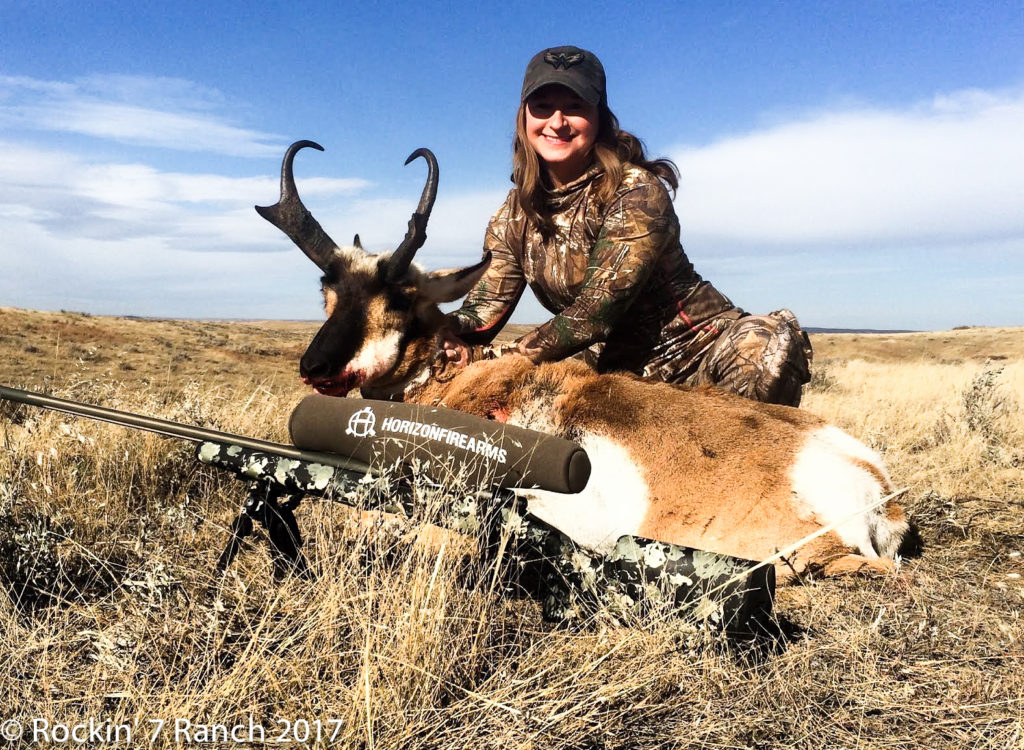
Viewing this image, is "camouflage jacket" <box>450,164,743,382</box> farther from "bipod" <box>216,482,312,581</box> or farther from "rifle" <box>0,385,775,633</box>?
"bipod" <box>216,482,312,581</box>

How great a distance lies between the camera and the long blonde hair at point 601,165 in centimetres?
547

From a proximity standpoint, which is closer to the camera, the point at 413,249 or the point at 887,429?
Result: the point at 413,249

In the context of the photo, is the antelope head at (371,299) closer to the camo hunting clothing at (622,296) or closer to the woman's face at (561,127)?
the camo hunting clothing at (622,296)

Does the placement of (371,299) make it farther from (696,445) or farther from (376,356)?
(696,445)

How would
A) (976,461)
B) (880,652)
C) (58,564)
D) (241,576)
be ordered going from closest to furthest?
(880,652) → (58,564) → (241,576) → (976,461)

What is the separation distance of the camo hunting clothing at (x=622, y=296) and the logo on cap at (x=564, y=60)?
76 centimetres

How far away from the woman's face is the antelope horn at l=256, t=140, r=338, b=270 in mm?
1671

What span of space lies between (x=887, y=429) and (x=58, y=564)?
813 cm

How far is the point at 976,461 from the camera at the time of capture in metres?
6.89

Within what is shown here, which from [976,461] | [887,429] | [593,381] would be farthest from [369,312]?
[887,429]

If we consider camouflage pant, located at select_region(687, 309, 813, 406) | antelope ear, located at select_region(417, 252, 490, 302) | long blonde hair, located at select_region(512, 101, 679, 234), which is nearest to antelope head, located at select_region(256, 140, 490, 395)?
antelope ear, located at select_region(417, 252, 490, 302)

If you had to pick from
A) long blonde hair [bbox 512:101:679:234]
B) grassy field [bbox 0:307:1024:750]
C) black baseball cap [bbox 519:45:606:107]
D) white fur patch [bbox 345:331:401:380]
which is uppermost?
black baseball cap [bbox 519:45:606:107]

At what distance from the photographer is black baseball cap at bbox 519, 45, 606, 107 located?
538 cm

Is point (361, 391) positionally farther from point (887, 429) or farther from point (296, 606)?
point (887, 429)
